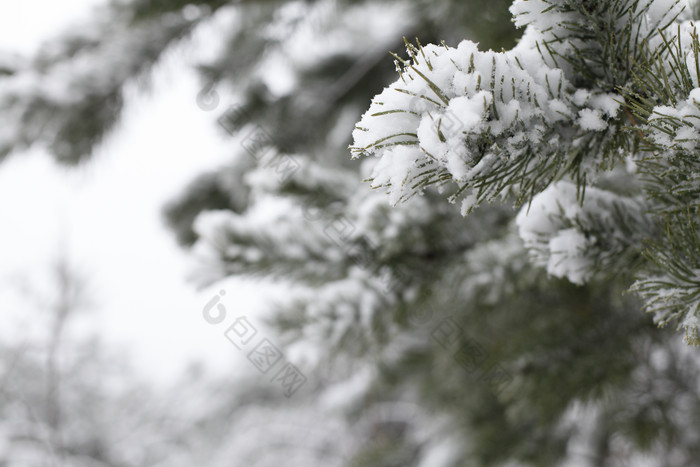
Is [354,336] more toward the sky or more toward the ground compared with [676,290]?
more toward the sky

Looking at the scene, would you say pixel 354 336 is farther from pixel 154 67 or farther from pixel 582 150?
pixel 154 67

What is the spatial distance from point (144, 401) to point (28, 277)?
3045mm

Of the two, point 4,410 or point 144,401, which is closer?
point 4,410

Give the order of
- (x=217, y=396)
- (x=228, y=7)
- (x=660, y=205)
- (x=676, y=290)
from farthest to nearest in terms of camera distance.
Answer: (x=217, y=396) → (x=228, y=7) → (x=660, y=205) → (x=676, y=290)

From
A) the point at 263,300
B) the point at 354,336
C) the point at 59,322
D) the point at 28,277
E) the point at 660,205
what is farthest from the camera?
the point at 28,277

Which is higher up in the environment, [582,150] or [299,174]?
[299,174]

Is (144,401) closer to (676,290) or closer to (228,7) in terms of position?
(228,7)

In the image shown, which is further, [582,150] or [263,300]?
[263,300]

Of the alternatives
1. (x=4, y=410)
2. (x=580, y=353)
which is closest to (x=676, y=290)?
(x=580, y=353)

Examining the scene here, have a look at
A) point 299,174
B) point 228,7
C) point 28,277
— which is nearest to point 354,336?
point 299,174

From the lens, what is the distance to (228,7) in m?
1.69

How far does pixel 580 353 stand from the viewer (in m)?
1.08

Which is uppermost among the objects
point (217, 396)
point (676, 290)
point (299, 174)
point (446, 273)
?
point (217, 396)

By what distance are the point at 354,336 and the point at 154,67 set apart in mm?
1470
